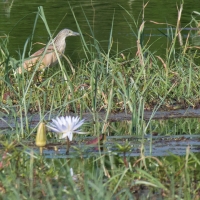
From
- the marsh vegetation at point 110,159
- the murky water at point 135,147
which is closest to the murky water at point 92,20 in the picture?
the marsh vegetation at point 110,159

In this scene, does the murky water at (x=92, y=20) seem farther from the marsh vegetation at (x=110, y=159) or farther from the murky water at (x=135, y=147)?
the murky water at (x=135, y=147)

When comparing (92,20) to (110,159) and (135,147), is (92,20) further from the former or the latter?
(110,159)

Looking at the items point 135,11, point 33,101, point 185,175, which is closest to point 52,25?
point 135,11

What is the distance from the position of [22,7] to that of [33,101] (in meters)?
9.95

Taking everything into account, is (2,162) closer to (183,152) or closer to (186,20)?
(183,152)

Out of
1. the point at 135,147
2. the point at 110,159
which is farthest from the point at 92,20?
the point at 110,159

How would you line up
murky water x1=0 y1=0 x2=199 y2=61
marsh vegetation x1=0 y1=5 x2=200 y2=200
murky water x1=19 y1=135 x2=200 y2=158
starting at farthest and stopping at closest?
murky water x1=0 y1=0 x2=199 y2=61 < murky water x1=19 y1=135 x2=200 y2=158 < marsh vegetation x1=0 y1=5 x2=200 y2=200

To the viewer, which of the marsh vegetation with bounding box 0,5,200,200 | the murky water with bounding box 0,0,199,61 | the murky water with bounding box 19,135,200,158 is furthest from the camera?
the murky water with bounding box 0,0,199,61

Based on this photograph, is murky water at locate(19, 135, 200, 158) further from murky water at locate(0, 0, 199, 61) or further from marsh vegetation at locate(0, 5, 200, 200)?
murky water at locate(0, 0, 199, 61)

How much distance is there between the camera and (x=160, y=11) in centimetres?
1531

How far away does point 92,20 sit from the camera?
13.7 m

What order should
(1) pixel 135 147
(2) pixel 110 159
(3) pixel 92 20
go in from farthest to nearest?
(3) pixel 92 20 < (1) pixel 135 147 < (2) pixel 110 159

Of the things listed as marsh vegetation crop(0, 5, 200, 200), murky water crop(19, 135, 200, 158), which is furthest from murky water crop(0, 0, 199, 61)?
murky water crop(19, 135, 200, 158)

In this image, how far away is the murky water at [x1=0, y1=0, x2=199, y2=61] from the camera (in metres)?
11.2
